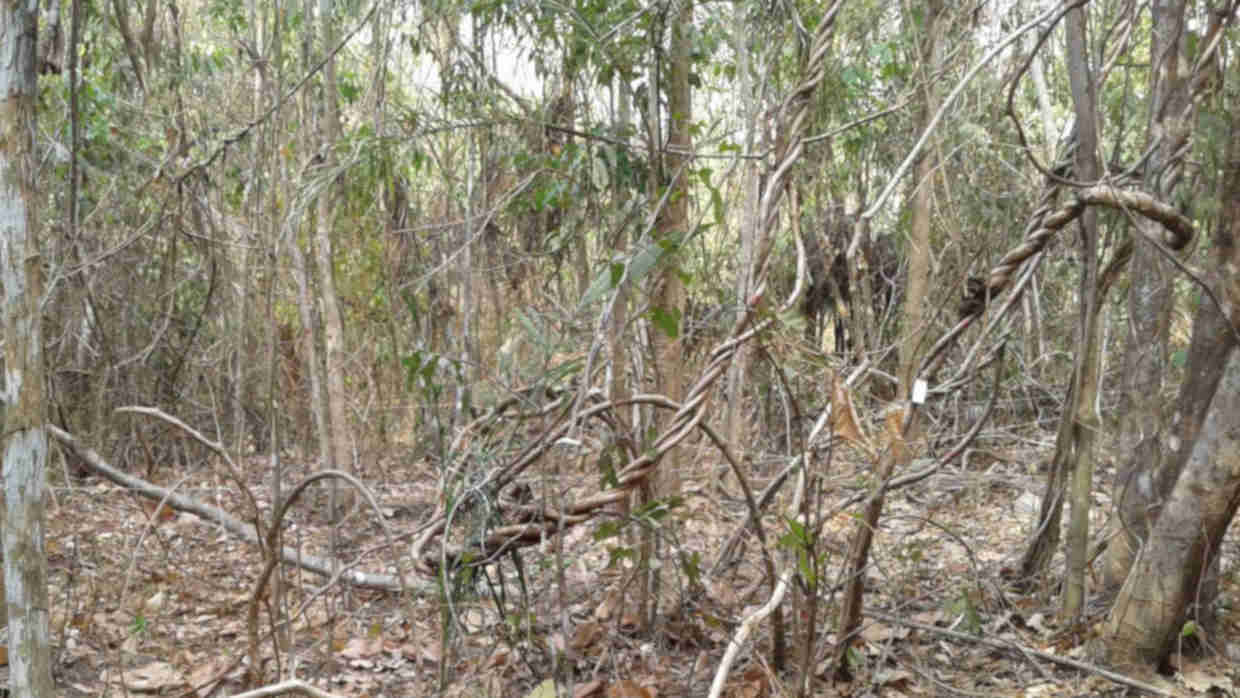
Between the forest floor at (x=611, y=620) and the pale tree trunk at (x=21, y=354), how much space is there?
0.24m

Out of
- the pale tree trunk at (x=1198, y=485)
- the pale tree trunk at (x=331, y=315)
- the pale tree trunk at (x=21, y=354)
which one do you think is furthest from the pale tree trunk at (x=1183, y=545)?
the pale tree trunk at (x=331, y=315)

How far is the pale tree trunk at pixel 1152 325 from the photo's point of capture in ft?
9.36

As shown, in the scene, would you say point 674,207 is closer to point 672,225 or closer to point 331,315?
point 672,225

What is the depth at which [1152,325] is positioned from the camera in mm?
3092

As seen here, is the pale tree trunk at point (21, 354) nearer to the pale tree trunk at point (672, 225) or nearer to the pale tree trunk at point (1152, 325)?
the pale tree trunk at point (672, 225)

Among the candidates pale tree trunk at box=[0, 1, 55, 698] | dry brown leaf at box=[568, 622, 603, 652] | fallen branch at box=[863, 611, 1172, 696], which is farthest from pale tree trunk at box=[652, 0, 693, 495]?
pale tree trunk at box=[0, 1, 55, 698]

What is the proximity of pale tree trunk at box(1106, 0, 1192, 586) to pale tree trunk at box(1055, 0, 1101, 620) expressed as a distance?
12 centimetres

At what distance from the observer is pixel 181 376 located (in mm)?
6602

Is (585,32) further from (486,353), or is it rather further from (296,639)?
(486,353)

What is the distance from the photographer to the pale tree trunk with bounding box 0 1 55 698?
7.17ft

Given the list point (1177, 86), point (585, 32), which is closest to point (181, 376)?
point (585, 32)

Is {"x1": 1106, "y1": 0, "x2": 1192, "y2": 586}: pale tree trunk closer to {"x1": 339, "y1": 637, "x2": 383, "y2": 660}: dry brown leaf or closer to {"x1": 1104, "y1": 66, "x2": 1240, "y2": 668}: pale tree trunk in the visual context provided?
{"x1": 1104, "y1": 66, "x2": 1240, "y2": 668}: pale tree trunk

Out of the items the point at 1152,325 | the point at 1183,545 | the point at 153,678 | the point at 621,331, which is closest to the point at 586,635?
the point at 621,331

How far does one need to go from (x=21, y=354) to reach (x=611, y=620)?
1.70 m
